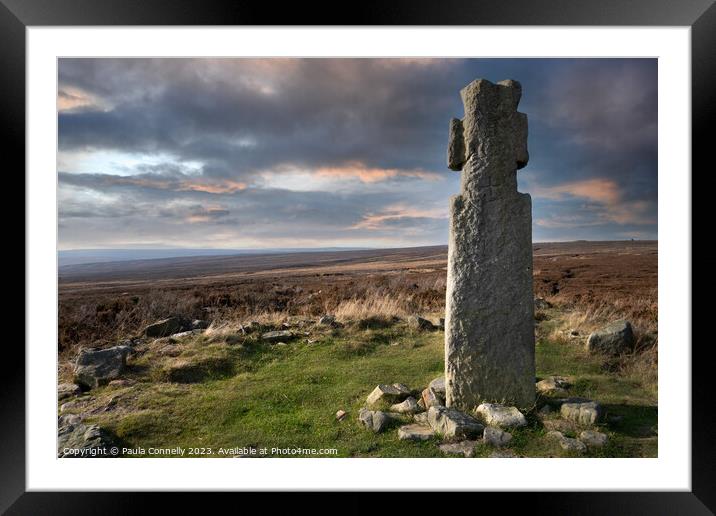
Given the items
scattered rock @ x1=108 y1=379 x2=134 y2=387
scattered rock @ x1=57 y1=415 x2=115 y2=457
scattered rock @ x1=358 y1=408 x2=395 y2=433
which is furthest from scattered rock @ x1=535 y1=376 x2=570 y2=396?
scattered rock @ x1=108 y1=379 x2=134 y2=387

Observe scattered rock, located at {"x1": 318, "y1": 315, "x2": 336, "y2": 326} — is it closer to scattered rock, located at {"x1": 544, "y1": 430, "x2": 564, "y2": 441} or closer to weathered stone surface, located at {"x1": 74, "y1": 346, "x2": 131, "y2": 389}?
weathered stone surface, located at {"x1": 74, "y1": 346, "x2": 131, "y2": 389}

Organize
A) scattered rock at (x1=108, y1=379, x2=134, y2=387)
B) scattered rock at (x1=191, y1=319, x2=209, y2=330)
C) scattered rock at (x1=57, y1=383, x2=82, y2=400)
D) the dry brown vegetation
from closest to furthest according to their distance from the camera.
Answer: scattered rock at (x1=57, y1=383, x2=82, y2=400) < scattered rock at (x1=108, y1=379, x2=134, y2=387) < the dry brown vegetation < scattered rock at (x1=191, y1=319, x2=209, y2=330)

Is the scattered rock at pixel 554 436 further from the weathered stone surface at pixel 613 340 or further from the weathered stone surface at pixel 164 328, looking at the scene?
the weathered stone surface at pixel 164 328

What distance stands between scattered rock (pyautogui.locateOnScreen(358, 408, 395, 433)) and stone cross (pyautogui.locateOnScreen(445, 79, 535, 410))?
2.68 ft

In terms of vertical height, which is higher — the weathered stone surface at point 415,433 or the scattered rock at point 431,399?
the scattered rock at point 431,399

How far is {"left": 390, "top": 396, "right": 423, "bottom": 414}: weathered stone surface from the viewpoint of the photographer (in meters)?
4.22

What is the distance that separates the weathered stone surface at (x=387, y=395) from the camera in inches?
179

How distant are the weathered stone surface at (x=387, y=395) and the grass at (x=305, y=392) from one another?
6.7 inches

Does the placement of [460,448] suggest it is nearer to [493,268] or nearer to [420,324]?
[493,268]

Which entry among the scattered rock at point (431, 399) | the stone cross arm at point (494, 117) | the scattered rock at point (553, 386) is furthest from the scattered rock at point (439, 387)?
the stone cross arm at point (494, 117)

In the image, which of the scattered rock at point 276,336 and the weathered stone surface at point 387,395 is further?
the scattered rock at point 276,336
